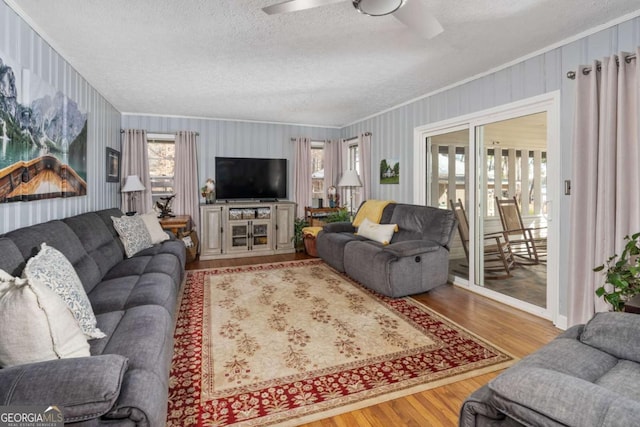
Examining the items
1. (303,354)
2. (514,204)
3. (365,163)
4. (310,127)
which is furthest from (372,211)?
(303,354)

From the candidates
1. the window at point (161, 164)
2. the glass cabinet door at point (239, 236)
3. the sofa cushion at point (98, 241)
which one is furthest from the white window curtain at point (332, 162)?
the sofa cushion at point (98, 241)

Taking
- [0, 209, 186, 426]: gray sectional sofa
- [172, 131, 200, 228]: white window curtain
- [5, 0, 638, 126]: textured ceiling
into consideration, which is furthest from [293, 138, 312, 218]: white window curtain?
[0, 209, 186, 426]: gray sectional sofa

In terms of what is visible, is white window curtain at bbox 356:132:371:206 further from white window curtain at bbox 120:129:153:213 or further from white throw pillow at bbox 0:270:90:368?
white throw pillow at bbox 0:270:90:368

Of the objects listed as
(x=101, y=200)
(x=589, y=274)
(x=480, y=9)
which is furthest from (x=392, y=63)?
(x=101, y=200)

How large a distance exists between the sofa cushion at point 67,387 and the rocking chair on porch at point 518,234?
12.2ft

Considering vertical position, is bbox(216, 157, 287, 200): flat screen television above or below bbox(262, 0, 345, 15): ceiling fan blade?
below

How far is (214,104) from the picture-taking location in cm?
482

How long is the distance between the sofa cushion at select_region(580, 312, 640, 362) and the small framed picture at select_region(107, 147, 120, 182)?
5.16 m

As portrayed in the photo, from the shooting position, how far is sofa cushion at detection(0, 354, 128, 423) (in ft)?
3.41

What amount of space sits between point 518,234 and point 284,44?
10.1 ft

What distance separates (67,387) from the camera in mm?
1063

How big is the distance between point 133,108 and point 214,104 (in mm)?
1294

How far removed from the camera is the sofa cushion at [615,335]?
134 centimetres

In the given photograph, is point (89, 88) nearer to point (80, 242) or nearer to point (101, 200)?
point (101, 200)
